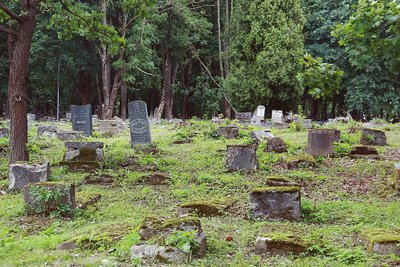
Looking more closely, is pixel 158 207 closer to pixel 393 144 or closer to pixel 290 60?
pixel 393 144

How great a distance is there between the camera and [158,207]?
7691 mm

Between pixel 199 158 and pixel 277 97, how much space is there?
52.5 feet

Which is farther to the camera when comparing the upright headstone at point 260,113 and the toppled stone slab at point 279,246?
the upright headstone at point 260,113

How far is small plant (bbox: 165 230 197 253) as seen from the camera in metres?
4.74

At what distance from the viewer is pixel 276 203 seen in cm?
673

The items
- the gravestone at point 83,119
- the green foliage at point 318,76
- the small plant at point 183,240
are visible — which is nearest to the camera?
the small plant at point 183,240

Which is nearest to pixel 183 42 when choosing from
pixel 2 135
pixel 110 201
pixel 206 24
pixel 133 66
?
pixel 206 24

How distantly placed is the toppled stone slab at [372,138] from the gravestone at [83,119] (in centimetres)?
1055

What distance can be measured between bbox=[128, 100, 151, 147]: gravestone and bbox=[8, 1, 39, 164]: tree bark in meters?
4.81

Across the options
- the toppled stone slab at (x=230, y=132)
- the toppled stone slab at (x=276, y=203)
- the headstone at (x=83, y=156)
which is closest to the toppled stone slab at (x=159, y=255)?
the toppled stone slab at (x=276, y=203)

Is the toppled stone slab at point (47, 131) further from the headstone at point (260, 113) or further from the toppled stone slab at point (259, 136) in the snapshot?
the headstone at point (260, 113)

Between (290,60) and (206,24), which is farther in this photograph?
(206,24)

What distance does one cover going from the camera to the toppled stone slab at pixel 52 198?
6945 millimetres

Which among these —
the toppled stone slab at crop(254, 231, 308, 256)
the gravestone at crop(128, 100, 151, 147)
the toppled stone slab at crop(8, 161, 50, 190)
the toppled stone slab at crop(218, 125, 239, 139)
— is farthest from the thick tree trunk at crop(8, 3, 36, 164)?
the toppled stone slab at crop(218, 125, 239, 139)
